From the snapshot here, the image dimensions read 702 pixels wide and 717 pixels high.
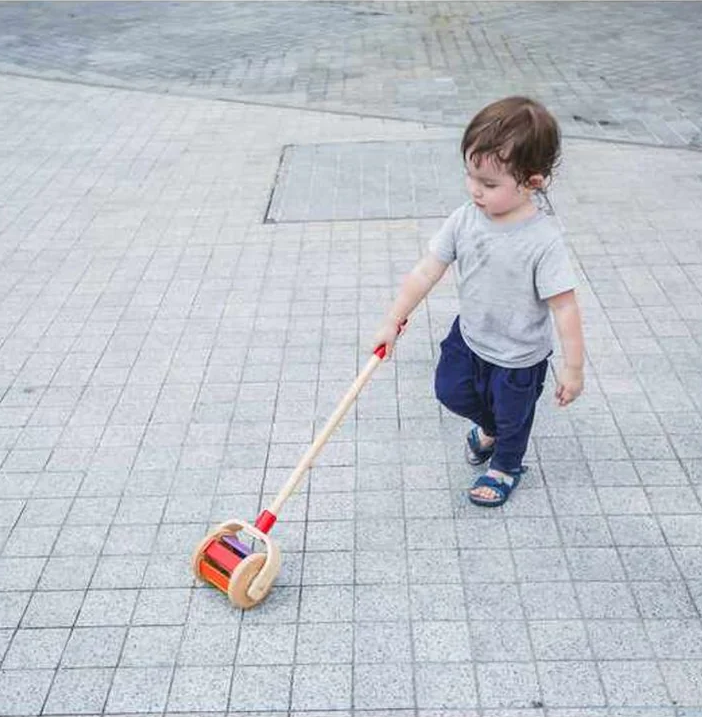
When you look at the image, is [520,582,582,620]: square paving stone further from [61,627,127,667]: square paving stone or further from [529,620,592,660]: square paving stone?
[61,627,127,667]: square paving stone

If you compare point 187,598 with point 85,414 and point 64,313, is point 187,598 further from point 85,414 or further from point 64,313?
point 64,313

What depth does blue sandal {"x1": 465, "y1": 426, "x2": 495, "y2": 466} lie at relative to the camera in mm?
3615

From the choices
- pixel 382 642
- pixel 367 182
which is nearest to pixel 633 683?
pixel 382 642

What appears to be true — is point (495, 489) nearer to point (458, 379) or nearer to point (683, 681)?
point (458, 379)

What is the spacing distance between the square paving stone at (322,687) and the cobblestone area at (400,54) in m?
6.02

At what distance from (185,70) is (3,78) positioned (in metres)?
2.14

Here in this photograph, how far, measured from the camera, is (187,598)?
306cm

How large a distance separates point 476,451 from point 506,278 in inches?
38.8

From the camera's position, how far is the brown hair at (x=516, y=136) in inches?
99.7

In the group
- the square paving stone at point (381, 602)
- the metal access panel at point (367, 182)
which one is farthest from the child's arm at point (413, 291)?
the metal access panel at point (367, 182)

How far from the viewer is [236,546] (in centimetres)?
299

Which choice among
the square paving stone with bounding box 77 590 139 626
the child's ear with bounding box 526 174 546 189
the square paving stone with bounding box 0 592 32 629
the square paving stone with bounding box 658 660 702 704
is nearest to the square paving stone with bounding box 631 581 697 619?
the square paving stone with bounding box 658 660 702 704

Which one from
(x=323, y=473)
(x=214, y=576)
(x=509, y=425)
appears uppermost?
(x=509, y=425)

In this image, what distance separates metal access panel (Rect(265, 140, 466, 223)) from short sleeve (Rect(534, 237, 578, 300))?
11.2ft
